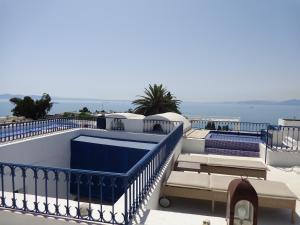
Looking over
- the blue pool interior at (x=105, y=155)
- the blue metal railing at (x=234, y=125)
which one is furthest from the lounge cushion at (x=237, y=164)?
the blue metal railing at (x=234, y=125)

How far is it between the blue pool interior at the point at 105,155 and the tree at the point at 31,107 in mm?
20820

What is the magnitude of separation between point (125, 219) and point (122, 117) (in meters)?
8.90

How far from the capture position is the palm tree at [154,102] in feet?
75.3

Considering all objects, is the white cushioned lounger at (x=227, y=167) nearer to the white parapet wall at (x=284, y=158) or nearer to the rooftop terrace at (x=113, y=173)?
the rooftop terrace at (x=113, y=173)

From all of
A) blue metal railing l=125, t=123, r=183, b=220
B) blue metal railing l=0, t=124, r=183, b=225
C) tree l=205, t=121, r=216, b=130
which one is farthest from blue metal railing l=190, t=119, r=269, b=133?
blue metal railing l=0, t=124, r=183, b=225

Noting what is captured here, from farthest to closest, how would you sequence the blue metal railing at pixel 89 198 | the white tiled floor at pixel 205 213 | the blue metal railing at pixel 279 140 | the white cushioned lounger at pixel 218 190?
the blue metal railing at pixel 279 140
the white cushioned lounger at pixel 218 190
the white tiled floor at pixel 205 213
the blue metal railing at pixel 89 198

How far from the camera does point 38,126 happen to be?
10.6 metres

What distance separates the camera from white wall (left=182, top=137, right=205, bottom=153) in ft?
36.4

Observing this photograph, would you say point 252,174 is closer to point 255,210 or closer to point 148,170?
point 148,170

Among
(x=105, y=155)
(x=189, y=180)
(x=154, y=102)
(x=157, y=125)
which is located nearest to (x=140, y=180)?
(x=189, y=180)

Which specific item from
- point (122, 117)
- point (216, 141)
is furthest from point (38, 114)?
point (216, 141)

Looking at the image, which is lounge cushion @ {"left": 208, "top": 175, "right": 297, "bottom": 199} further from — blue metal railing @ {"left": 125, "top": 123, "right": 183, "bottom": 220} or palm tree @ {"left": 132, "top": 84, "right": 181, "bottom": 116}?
palm tree @ {"left": 132, "top": 84, "right": 181, "bottom": 116}

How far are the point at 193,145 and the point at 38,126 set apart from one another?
647cm

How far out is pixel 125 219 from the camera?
3.52 m
